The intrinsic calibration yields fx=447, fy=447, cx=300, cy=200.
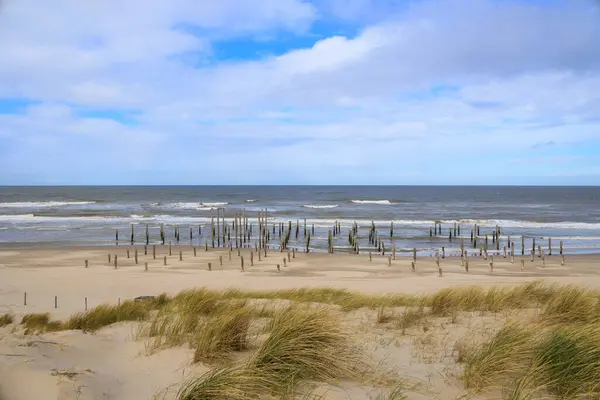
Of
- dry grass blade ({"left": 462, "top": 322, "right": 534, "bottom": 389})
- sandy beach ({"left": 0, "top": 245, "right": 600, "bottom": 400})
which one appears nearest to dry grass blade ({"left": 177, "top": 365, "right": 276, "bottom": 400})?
sandy beach ({"left": 0, "top": 245, "right": 600, "bottom": 400})

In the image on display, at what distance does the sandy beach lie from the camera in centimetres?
442

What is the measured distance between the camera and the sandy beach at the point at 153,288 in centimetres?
442

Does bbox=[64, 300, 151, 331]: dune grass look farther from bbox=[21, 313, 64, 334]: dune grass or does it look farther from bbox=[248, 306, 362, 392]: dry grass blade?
bbox=[248, 306, 362, 392]: dry grass blade

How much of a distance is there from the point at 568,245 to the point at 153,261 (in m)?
27.4

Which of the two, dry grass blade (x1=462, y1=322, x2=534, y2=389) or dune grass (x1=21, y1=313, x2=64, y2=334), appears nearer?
dry grass blade (x1=462, y1=322, x2=534, y2=389)

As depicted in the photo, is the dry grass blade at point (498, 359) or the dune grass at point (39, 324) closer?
the dry grass blade at point (498, 359)

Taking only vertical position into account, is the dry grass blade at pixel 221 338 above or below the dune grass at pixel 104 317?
above

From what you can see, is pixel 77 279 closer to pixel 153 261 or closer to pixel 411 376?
pixel 153 261

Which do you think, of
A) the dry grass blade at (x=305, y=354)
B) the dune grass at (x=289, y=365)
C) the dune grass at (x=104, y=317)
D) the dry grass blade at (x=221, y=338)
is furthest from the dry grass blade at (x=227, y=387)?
the dune grass at (x=104, y=317)

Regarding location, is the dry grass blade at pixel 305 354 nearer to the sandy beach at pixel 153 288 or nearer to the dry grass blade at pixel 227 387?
the dry grass blade at pixel 227 387

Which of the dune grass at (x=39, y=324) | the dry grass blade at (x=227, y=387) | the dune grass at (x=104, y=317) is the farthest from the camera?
the dune grass at (x=104, y=317)

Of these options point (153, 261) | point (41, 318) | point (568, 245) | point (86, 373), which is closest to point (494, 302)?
point (86, 373)

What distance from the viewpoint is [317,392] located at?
414 cm

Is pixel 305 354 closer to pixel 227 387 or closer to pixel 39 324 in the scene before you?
pixel 227 387
